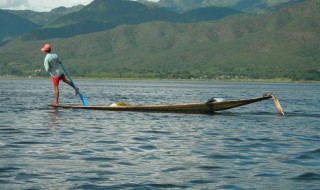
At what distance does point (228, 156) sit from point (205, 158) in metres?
0.90

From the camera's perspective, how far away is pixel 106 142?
1777 cm

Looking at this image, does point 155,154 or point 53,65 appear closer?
point 155,154

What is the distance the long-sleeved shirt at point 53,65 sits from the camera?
99.4 ft

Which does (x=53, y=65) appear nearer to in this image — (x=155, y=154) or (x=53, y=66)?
(x=53, y=66)

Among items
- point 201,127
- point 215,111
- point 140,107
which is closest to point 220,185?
point 201,127

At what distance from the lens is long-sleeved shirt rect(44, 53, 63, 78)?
3028 cm

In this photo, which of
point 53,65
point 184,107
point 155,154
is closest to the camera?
point 155,154

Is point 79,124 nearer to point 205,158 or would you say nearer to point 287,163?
point 205,158

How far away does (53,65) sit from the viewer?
30.5 m

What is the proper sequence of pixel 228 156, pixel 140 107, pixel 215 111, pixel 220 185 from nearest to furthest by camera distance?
pixel 220 185 → pixel 228 156 → pixel 140 107 → pixel 215 111

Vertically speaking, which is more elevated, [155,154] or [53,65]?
[53,65]

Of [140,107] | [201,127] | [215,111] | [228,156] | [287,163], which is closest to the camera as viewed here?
[287,163]

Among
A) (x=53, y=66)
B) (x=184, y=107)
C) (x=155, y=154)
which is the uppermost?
(x=53, y=66)

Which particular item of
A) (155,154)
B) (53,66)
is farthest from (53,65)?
(155,154)
